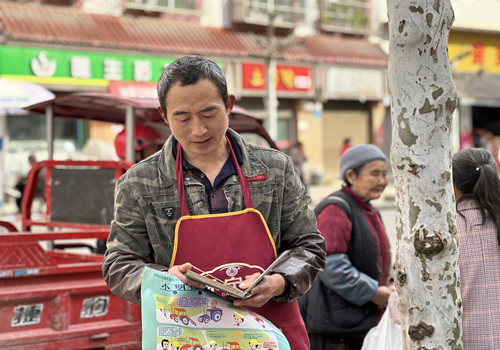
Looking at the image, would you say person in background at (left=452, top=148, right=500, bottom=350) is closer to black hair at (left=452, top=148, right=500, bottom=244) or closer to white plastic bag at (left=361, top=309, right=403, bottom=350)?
black hair at (left=452, top=148, right=500, bottom=244)

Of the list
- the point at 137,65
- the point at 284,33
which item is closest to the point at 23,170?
the point at 137,65

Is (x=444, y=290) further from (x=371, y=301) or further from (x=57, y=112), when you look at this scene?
(x=57, y=112)

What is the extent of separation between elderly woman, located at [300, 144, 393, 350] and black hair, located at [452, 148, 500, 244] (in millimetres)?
792

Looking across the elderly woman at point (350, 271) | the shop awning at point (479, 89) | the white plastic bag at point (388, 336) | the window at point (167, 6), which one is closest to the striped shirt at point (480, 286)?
the white plastic bag at point (388, 336)

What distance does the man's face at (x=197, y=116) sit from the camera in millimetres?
2111

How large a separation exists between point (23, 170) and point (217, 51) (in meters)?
6.35

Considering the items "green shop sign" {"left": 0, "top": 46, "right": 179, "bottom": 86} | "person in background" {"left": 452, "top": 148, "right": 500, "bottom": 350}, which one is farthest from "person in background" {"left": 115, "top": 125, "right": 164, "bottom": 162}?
"green shop sign" {"left": 0, "top": 46, "right": 179, "bottom": 86}

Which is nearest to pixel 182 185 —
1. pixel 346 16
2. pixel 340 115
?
pixel 340 115

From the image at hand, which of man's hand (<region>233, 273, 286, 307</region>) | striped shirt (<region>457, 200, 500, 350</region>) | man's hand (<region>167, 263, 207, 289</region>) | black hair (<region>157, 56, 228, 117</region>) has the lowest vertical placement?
striped shirt (<region>457, 200, 500, 350</region>)

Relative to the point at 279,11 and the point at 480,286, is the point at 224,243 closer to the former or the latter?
the point at 480,286

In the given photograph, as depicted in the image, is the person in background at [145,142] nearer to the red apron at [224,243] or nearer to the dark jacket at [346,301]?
the dark jacket at [346,301]

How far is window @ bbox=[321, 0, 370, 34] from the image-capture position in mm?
23500

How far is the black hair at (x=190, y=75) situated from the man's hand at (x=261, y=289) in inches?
22.1

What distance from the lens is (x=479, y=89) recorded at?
25812mm
